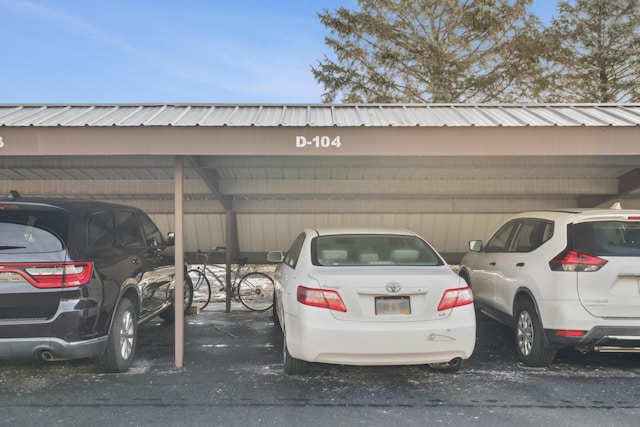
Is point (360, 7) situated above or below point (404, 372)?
above

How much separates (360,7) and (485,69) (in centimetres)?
544

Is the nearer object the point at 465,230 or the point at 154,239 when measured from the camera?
the point at 154,239

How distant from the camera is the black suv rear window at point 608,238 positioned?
4402mm

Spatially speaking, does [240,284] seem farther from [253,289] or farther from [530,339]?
[530,339]

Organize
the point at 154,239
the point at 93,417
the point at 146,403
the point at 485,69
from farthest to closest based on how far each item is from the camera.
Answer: the point at 485,69 < the point at 154,239 < the point at 146,403 < the point at 93,417

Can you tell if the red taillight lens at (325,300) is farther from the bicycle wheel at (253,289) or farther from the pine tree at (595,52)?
the pine tree at (595,52)

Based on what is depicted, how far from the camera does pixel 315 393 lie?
13.6ft

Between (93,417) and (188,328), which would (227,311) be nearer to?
(188,328)

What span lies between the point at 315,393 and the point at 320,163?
3083 millimetres

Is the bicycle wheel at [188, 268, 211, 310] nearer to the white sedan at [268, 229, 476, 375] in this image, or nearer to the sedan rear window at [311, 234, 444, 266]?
the sedan rear window at [311, 234, 444, 266]

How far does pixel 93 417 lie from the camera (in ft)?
12.0

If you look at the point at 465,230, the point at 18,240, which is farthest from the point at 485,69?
the point at 18,240

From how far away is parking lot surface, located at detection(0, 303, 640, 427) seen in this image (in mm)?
3627

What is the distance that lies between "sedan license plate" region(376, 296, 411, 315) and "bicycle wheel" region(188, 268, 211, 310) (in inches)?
222
